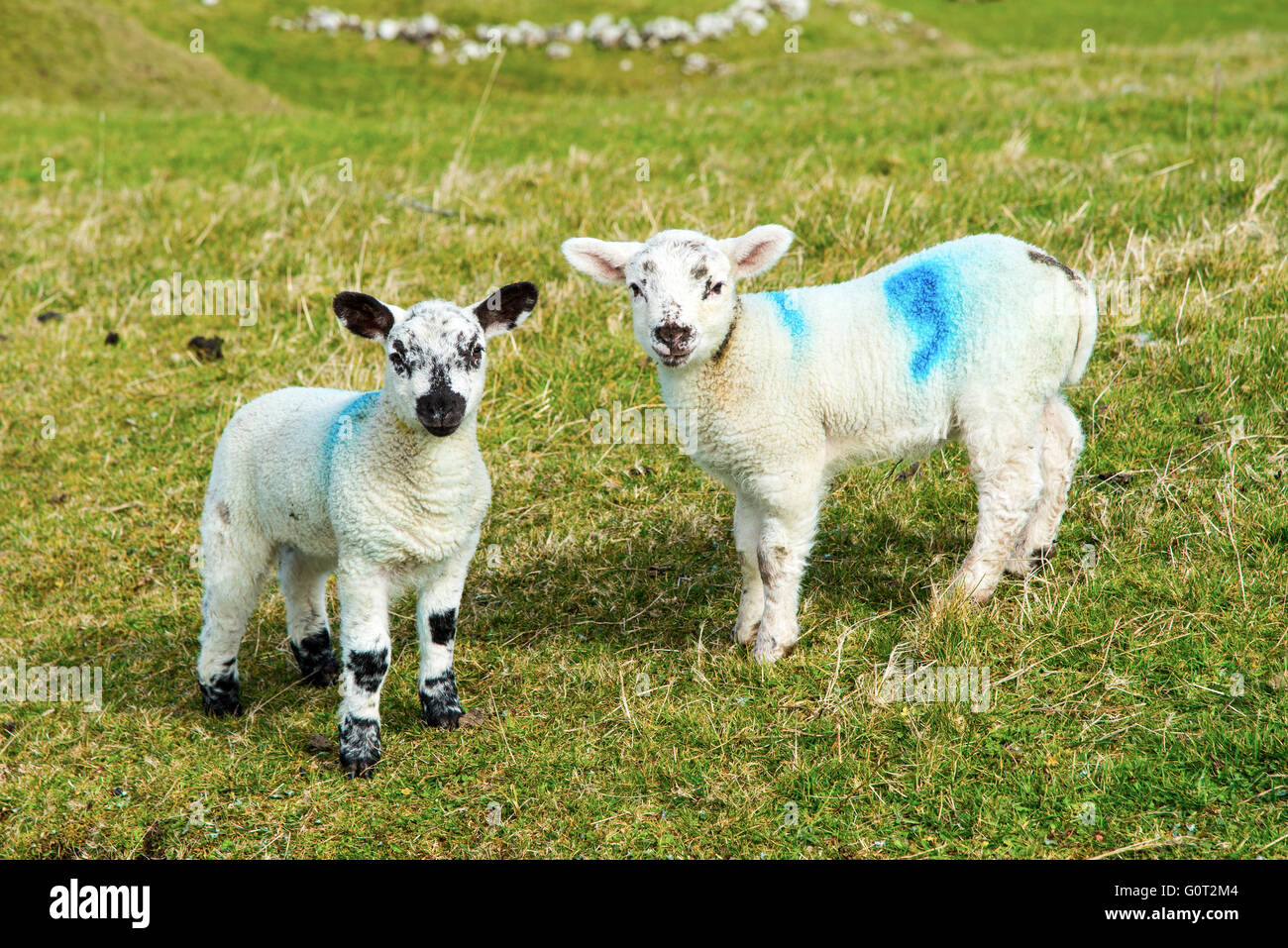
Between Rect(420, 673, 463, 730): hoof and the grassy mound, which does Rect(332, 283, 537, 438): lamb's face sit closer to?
Rect(420, 673, 463, 730): hoof

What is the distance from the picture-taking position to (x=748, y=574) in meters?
5.46

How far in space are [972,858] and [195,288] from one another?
25.0 feet

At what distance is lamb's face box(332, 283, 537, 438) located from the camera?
4.52m

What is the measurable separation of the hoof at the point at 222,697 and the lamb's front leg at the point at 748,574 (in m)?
2.33

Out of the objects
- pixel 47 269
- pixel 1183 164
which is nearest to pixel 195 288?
pixel 47 269

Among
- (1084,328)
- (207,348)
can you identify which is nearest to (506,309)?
(1084,328)

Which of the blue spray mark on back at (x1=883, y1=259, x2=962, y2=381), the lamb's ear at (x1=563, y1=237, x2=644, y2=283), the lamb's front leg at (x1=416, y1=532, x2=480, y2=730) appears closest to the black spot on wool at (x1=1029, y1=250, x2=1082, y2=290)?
the blue spray mark on back at (x1=883, y1=259, x2=962, y2=381)

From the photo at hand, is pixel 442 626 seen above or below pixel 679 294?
below

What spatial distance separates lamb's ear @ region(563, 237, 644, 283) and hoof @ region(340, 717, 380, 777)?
2.07m

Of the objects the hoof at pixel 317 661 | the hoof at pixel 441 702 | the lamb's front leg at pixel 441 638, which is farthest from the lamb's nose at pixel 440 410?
the hoof at pixel 317 661

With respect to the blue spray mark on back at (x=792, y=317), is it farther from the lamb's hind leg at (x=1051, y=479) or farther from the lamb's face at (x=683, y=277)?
the lamb's hind leg at (x=1051, y=479)

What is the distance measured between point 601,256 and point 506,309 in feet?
1.53

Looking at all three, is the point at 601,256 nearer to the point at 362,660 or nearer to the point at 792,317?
the point at 792,317

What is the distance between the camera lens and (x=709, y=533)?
6.40 metres
